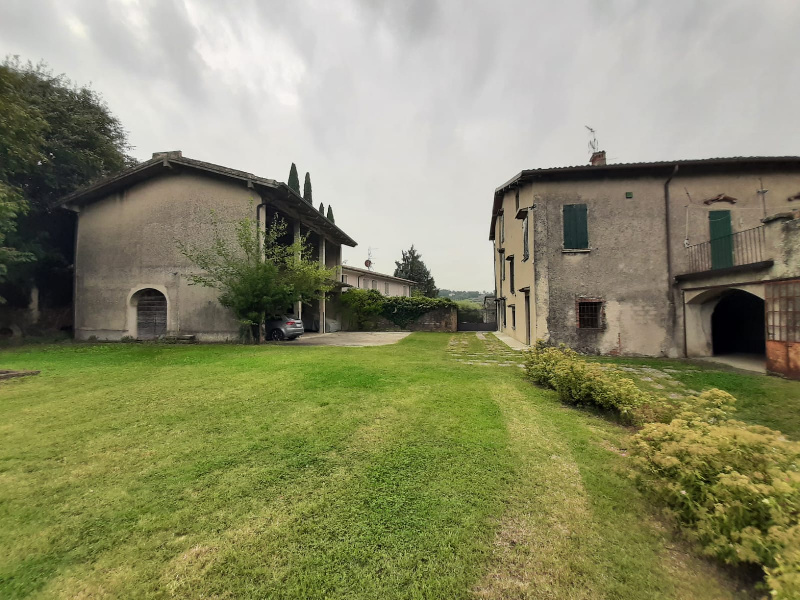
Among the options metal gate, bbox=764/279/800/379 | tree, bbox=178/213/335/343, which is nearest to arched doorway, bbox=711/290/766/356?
metal gate, bbox=764/279/800/379

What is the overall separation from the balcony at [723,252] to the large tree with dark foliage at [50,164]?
25105 millimetres

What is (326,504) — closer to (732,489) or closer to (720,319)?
(732,489)

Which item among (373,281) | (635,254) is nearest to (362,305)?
(373,281)

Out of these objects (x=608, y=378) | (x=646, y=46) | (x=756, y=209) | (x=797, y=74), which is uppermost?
(x=646, y=46)

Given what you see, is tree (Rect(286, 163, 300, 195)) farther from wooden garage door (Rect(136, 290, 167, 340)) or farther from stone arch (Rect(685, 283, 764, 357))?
stone arch (Rect(685, 283, 764, 357))

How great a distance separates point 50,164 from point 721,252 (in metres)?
28.2

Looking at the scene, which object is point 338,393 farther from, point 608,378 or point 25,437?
point 608,378

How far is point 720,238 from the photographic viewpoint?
11398 millimetres

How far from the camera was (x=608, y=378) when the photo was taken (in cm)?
530

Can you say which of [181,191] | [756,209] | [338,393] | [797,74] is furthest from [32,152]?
[756,209]

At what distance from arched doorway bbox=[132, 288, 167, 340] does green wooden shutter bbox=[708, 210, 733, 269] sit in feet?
73.8

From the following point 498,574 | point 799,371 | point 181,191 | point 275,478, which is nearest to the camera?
point 498,574

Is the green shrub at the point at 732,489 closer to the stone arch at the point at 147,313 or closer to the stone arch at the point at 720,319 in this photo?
the stone arch at the point at 720,319

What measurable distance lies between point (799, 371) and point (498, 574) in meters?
10.7
